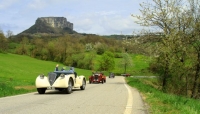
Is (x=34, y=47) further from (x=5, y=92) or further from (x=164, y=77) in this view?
(x=5, y=92)

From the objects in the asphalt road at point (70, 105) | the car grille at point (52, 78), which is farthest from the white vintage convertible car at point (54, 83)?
the asphalt road at point (70, 105)

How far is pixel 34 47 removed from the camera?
11531cm

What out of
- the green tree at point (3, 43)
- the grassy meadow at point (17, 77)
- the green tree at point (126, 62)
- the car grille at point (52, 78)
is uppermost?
the green tree at point (3, 43)

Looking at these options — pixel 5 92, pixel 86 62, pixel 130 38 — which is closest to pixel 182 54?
pixel 130 38

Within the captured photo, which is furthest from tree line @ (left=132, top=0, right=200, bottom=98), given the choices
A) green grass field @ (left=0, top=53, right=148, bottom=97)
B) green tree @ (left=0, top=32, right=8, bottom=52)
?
green tree @ (left=0, top=32, right=8, bottom=52)

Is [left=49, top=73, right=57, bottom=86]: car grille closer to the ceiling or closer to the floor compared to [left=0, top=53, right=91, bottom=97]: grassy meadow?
closer to the ceiling

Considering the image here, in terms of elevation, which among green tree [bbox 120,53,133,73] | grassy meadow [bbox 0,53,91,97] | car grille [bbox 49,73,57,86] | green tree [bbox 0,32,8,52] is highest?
green tree [bbox 0,32,8,52]

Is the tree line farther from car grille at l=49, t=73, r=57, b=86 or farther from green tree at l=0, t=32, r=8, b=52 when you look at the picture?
green tree at l=0, t=32, r=8, b=52

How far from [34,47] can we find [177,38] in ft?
332

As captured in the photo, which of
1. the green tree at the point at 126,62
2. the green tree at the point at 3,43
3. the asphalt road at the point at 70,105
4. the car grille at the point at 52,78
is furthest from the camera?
the green tree at the point at 126,62

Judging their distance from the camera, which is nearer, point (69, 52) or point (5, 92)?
point (5, 92)

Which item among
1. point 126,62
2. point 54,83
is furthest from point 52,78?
point 126,62

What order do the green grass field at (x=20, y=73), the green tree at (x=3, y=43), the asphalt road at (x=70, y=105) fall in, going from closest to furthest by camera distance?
the asphalt road at (x=70, y=105), the green grass field at (x=20, y=73), the green tree at (x=3, y=43)

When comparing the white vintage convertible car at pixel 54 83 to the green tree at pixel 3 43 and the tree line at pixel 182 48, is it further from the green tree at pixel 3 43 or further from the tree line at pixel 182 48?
the green tree at pixel 3 43
